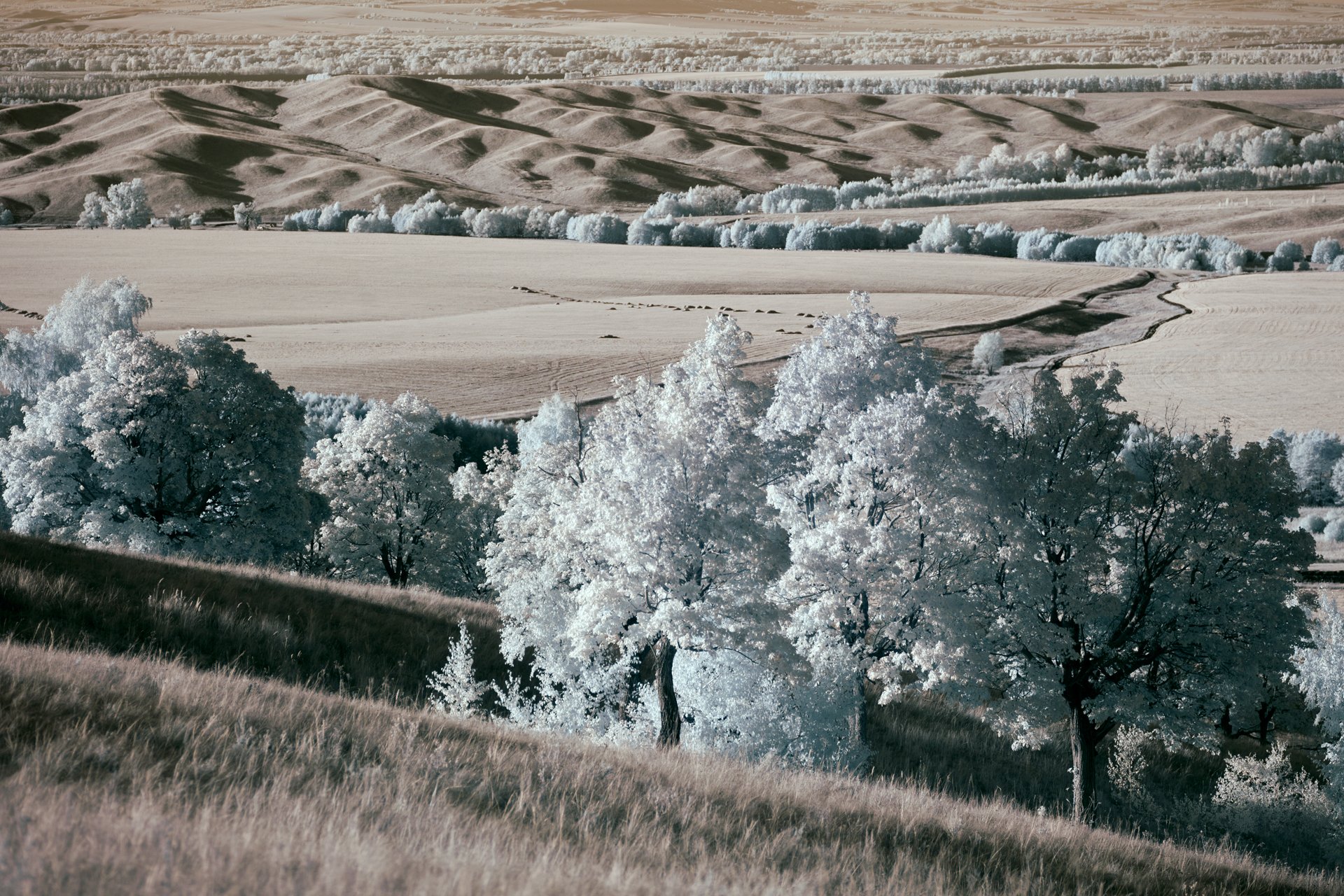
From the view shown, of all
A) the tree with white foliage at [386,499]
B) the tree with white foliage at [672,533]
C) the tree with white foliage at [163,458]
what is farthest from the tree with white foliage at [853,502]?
the tree with white foliage at [386,499]

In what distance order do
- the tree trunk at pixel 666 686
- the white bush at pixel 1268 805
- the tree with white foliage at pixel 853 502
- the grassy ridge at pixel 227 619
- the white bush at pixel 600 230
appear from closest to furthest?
the grassy ridge at pixel 227 619 < the tree trunk at pixel 666 686 < the tree with white foliage at pixel 853 502 < the white bush at pixel 1268 805 < the white bush at pixel 600 230

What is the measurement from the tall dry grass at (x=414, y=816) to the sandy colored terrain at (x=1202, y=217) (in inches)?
6879

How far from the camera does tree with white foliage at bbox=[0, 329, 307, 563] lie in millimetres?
43594

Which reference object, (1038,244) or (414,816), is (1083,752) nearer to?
(414,816)

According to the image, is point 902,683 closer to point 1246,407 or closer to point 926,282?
point 1246,407

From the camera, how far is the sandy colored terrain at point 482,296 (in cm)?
9584

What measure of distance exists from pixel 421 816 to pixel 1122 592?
25047 millimetres

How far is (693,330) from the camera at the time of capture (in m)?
109

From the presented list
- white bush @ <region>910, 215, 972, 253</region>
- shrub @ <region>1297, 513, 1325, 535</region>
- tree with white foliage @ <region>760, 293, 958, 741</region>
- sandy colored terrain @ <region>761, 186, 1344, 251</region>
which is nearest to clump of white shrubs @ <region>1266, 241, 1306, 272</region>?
sandy colored terrain @ <region>761, 186, 1344, 251</region>

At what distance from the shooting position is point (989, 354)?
100500mm

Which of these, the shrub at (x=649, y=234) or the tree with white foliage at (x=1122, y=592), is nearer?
the tree with white foliage at (x=1122, y=592)

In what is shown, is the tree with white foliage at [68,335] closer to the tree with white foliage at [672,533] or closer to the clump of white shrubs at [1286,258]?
the tree with white foliage at [672,533]

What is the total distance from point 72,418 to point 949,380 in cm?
6667

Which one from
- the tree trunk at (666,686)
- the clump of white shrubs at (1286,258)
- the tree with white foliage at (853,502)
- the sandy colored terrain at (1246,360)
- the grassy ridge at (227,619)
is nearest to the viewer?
the grassy ridge at (227,619)
